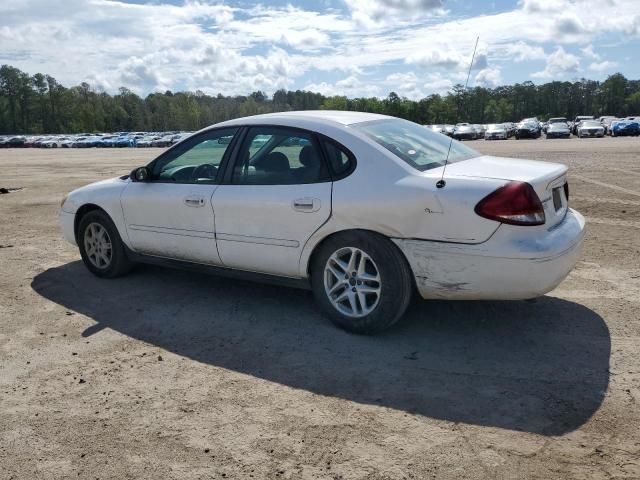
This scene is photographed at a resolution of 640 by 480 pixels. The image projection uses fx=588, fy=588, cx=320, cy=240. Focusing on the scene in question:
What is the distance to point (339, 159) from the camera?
432 centimetres

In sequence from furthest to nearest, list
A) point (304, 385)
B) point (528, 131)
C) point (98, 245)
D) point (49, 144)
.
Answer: point (49, 144) < point (528, 131) < point (98, 245) < point (304, 385)

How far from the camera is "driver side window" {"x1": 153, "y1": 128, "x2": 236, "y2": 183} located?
4.99 meters

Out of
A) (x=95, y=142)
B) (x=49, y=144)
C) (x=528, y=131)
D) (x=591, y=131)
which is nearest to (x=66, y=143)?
(x=49, y=144)

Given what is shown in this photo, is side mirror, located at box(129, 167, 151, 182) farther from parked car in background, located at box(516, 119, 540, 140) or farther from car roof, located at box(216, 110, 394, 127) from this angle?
parked car in background, located at box(516, 119, 540, 140)

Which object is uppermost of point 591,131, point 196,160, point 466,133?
point 196,160

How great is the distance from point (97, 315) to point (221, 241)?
1.22m

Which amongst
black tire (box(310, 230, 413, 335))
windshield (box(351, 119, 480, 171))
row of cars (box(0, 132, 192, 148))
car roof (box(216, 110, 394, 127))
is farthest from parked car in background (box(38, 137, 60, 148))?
black tire (box(310, 230, 413, 335))

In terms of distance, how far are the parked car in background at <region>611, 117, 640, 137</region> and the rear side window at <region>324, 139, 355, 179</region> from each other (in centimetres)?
4565

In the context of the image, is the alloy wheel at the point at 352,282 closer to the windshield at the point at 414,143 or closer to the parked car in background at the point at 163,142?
the windshield at the point at 414,143

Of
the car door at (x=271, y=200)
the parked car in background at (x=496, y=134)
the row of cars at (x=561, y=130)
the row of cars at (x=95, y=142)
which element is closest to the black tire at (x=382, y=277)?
the car door at (x=271, y=200)

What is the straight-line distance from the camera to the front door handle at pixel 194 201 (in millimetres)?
4922

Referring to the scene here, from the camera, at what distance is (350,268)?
4254 millimetres

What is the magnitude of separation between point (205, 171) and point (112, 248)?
1.46 meters

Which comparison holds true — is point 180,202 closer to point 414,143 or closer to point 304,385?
point 414,143
